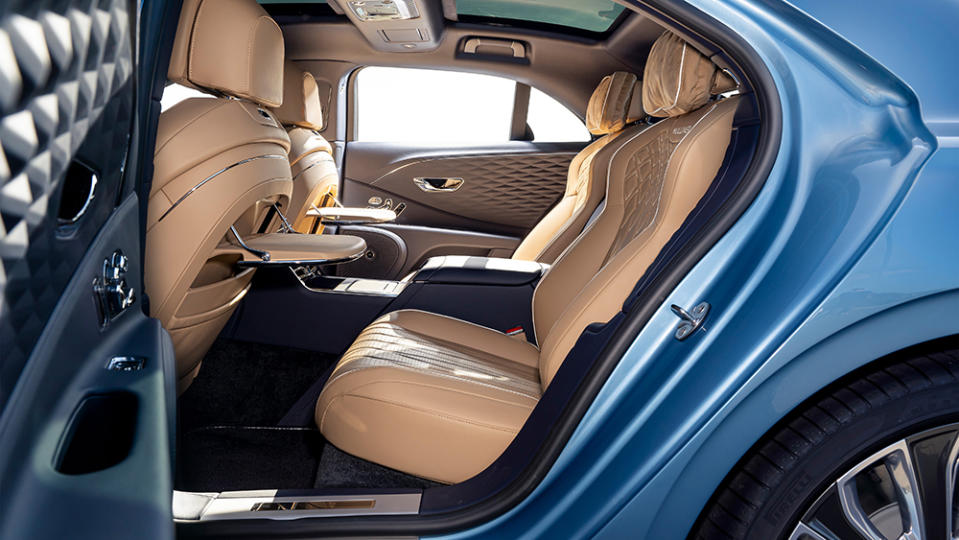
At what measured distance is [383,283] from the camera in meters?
2.22

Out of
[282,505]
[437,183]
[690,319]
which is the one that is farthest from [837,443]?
[437,183]

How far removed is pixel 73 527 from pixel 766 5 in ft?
3.10

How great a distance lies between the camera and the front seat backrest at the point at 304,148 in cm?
292

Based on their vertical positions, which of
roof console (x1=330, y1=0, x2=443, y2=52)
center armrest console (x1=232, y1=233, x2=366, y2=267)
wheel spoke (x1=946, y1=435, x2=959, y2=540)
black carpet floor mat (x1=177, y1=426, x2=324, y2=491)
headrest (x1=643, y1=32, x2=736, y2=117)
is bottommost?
black carpet floor mat (x1=177, y1=426, x2=324, y2=491)

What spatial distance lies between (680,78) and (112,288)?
0.99m

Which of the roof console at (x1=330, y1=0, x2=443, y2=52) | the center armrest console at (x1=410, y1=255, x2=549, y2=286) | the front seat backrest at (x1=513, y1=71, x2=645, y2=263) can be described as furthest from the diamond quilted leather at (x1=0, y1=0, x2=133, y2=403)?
the roof console at (x1=330, y1=0, x2=443, y2=52)

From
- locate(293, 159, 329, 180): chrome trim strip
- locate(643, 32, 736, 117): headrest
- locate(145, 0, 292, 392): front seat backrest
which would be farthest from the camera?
locate(293, 159, 329, 180): chrome trim strip

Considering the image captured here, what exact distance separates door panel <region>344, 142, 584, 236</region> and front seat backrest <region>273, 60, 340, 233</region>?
0.44 meters

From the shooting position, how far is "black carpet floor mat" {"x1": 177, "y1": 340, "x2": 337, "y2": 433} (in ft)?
5.69

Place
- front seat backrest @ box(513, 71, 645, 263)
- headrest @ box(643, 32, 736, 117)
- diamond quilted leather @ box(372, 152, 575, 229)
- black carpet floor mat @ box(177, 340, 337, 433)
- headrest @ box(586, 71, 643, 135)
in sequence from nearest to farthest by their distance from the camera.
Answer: headrest @ box(643, 32, 736, 117) → black carpet floor mat @ box(177, 340, 337, 433) → front seat backrest @ box(513, 71, 645, 263) → headrest @ box(586, 71, 643, 135) → diamond quilted leather @ box(372, 152, 575, 229)

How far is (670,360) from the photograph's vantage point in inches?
32.3

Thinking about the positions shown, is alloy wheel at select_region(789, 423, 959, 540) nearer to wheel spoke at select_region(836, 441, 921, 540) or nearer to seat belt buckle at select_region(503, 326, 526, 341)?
wheel spoke at select_region(836, 441, 921, 540)

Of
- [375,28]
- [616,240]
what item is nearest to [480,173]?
[375,28]

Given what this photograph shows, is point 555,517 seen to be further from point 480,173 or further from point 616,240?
point 480,173
